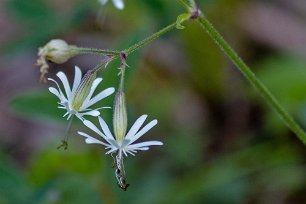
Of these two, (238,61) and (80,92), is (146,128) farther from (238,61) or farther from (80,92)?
(238,61)

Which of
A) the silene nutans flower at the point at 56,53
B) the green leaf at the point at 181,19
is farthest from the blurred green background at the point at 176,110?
the green leaf at the point at 181,19

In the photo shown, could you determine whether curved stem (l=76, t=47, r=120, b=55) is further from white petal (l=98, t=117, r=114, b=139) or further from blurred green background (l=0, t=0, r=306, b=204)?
blurred green background (l=0, t=0, r=306, b=204)

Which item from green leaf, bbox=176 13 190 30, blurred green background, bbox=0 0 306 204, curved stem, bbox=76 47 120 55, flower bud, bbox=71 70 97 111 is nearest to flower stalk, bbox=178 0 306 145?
green leaf, bbox=176 13 190 30

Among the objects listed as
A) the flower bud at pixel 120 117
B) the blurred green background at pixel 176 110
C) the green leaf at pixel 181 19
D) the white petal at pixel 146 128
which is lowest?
the white petal at pixel 146 128

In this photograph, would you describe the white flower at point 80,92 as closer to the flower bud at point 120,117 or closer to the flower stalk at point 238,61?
the flower bud at point 120,117

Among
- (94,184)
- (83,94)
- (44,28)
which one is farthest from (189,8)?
(44,28)

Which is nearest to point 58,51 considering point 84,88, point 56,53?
point 56,53
